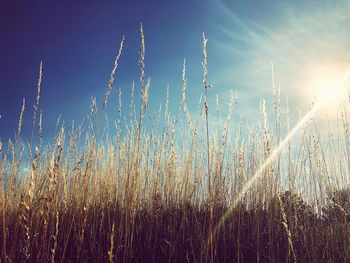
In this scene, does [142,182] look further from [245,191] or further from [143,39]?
[143,39]

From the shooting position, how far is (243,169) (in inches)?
96.6

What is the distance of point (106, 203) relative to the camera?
8.38 ft

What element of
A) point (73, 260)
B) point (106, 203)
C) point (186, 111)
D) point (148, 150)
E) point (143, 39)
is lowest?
point (73, 260)

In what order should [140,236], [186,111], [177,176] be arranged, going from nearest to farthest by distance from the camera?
[140,236]
[186,111]
[177,176]

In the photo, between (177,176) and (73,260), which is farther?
(177,176)

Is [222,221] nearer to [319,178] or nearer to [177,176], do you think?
[177,176]

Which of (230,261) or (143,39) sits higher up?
(143,39)

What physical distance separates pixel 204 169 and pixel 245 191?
1.25ft

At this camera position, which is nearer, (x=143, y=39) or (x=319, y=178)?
(x=143, y=39)

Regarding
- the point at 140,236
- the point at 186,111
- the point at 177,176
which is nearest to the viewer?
the point at 140,236

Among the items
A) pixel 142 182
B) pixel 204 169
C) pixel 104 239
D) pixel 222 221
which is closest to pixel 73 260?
pixel 104 239

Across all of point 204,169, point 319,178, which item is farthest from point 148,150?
point 319,178

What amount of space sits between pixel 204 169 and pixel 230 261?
0.79 meters

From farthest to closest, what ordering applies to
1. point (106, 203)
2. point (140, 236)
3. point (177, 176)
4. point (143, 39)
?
point (177, 176) < point (106, 203) < point (140, 236) < point (143, 39)
